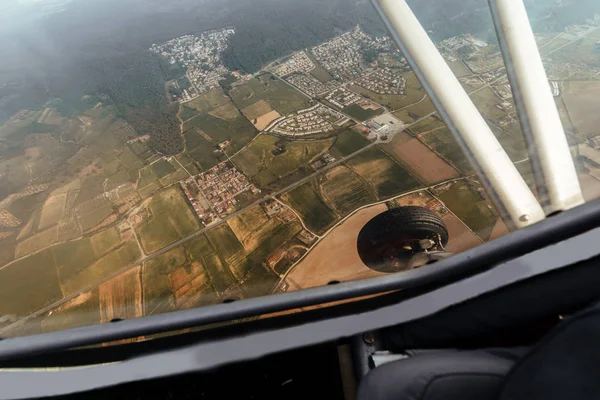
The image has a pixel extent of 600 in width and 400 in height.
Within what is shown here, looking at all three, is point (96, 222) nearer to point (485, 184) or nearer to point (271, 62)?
point (485, 184)

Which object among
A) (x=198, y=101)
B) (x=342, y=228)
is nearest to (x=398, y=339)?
(x=342, y=228)

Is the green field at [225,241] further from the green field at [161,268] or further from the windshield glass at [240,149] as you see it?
the green field at [161,268]

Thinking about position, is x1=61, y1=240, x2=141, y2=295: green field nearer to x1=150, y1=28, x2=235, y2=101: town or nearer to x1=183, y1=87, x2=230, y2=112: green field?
x1=183, y1=87, x2=230, y2=112: green field

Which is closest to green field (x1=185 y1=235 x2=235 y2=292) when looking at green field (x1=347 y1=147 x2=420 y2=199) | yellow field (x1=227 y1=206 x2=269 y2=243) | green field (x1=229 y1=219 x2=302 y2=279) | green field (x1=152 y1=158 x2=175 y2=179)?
green field (x1=229 y1=219 x2=302 y2=279)

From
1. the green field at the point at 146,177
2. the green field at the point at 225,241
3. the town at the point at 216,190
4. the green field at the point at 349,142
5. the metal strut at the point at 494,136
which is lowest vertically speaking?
the green field at the point at 225,241

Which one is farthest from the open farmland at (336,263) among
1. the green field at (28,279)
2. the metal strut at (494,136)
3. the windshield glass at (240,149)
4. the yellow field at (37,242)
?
the yellow field at (37,242)

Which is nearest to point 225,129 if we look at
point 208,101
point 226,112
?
point 226,112
